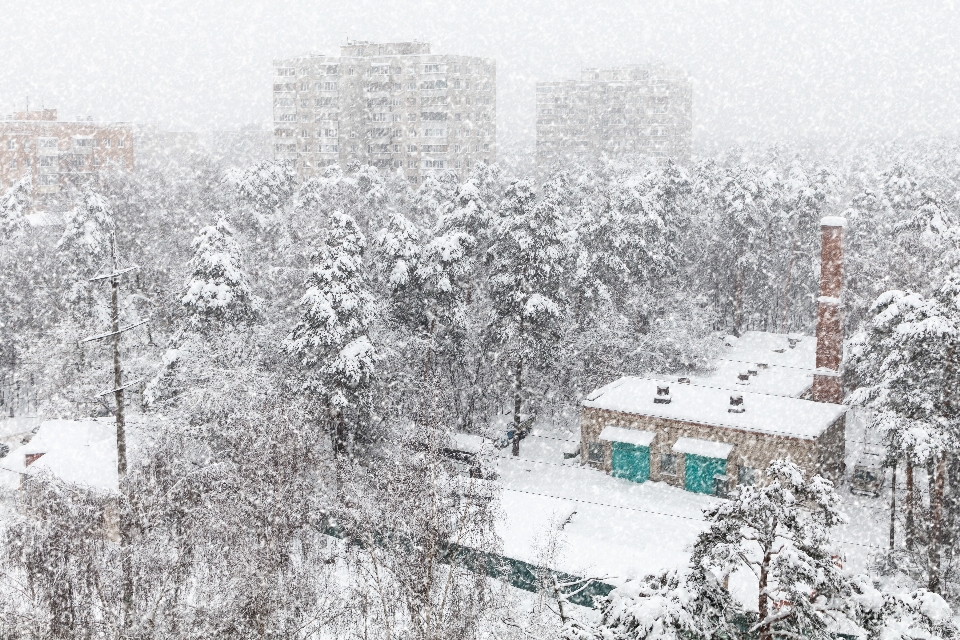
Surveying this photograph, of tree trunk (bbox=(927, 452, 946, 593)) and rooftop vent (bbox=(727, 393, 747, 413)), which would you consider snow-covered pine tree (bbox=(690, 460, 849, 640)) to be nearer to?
tree trunk (bbox=(927, 452, 946, 593))

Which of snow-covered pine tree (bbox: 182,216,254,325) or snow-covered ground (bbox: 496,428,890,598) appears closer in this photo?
snow-covered ground (bbox: 496,428,890,598)

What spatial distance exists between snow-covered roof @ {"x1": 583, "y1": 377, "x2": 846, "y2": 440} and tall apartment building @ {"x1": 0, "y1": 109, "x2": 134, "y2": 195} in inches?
2622

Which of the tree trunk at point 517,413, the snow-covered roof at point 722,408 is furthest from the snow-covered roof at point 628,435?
the tree trunk at point 517,413

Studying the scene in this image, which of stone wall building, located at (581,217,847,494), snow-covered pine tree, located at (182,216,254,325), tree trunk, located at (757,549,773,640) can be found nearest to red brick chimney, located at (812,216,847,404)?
stone wall building, located at (581,217,847,494)

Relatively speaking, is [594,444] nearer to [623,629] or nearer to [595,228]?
[595,228]

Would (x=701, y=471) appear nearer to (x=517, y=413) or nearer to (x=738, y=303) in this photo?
(x=517, y=413)

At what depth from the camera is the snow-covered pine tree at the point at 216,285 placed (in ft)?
114

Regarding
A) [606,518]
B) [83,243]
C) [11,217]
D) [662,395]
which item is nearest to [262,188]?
[83,243]

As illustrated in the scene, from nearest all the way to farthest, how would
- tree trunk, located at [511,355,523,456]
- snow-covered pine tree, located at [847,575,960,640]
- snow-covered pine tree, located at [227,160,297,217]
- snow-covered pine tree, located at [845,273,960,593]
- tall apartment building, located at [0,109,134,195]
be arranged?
snow-covered pine tree, located at [847,575,960,640] → snow-covered pine tree, located at [845,273,960,593] → tree trunk, located at [511,355,523,456] → snow-covered pine tree, located at [227,160,297,217] → tall apartment building, located at [0,109,134,195]

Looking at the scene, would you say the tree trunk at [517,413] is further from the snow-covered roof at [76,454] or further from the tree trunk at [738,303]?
the tree trunk at [738,303]

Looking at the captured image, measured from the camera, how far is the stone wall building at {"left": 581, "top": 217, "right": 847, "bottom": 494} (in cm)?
3497

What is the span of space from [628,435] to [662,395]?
2.54 metres

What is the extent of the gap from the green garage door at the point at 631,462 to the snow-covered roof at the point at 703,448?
5.64 ft

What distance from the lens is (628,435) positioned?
37.2m
